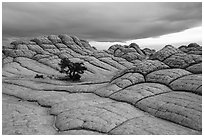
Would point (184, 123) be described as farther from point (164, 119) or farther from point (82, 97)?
point (82, 97)

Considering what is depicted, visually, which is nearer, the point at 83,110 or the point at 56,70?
the point at 83,110

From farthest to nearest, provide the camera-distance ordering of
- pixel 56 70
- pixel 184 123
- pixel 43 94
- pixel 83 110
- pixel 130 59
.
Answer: pixel 130 59 → pixel 56 70 → pixel 43 94 → pixel 83 110 → pixel 184 123

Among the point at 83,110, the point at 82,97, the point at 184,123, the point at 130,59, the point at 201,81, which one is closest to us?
the point at 184,123

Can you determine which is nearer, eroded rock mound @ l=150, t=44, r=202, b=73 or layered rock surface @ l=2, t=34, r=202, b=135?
layered rock surface @ l=2, t=34, r=202, b=135

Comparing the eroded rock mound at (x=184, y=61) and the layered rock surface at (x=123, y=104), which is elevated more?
the eroded rock mound at (x=184, y=61)

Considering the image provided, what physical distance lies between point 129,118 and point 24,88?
1542 cm

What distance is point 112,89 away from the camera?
2120 cm

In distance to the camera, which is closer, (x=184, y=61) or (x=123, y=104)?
(x=123, y=104)

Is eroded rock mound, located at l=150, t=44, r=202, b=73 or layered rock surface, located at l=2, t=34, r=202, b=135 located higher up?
eroded rock mound, located at l=150, t=44, r=202, b=73

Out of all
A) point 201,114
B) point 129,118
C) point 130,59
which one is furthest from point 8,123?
point 130,59

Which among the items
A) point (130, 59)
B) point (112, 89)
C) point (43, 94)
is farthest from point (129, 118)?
point (130, 59)

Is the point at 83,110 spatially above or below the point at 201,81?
below

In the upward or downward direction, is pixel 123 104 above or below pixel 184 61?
below

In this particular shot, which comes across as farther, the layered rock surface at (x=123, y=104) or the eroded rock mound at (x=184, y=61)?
the eroded rock mound at (x=184, y=61)
